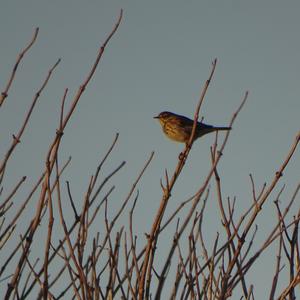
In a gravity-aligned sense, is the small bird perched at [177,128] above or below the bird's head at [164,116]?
below

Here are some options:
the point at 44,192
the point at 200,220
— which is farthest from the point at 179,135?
the point at 44,192

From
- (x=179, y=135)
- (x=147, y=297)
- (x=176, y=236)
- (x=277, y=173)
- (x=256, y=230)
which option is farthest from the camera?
(x=179, y=135)

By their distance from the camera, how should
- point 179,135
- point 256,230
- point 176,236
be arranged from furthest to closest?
point 179,135 < point 256,230 < point 176,236

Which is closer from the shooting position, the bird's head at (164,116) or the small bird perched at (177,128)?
the small bird perched at (177,128)

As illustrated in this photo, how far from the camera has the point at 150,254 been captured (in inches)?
131

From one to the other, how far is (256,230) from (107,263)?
114 centimetres

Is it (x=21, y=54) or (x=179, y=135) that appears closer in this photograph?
(x=21, y=54)

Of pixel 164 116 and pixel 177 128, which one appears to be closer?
pixel 177 128

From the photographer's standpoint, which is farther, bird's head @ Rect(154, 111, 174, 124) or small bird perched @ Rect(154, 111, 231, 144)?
bird's head @ Rect(154, 111, 174, 124)

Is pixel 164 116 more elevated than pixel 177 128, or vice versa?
pixel 164 116

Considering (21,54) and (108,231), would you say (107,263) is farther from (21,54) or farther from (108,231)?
(21,54)

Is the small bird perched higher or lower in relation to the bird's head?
lower

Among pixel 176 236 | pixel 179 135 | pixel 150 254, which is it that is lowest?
pixel 150 254

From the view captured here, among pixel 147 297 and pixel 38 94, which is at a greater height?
pixel 38 94
